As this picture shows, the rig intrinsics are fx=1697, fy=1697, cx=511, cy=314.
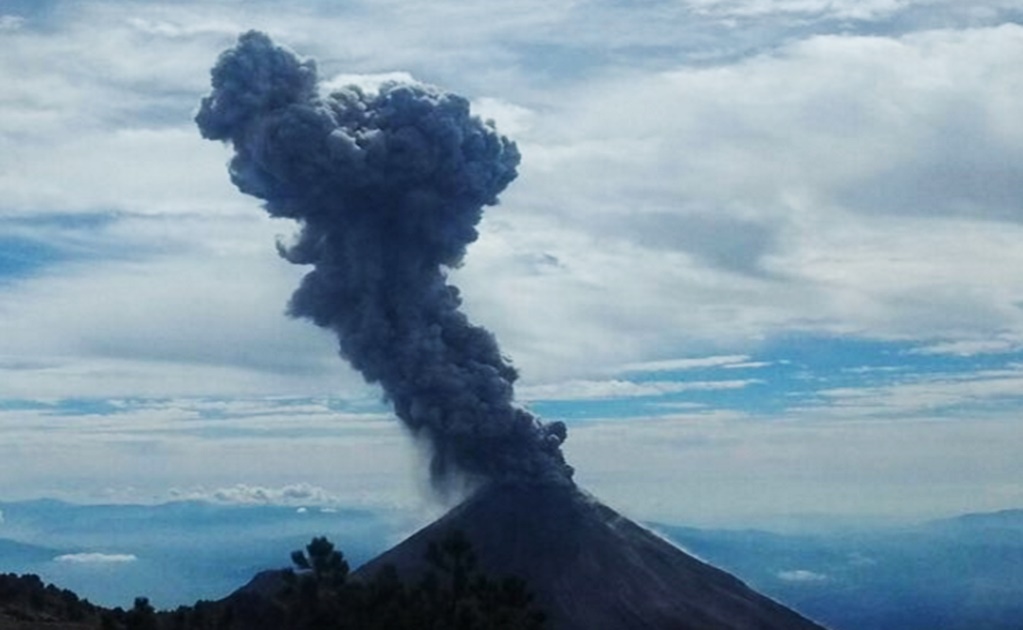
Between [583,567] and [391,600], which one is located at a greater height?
[583,567]

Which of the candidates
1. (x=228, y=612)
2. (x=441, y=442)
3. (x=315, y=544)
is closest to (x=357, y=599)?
(x=315, y=544)

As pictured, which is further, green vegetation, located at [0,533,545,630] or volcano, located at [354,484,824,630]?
volcano, located at [354,484,824,630]

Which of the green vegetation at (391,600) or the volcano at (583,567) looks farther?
the volcano at (583,567)

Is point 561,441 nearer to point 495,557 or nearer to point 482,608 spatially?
point 495,557

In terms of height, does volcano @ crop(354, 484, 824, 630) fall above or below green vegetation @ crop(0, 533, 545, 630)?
above

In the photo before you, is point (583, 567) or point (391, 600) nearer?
point (391, 600)

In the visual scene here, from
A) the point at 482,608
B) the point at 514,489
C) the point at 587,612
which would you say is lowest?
the point at 482,608

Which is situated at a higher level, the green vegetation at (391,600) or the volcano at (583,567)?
the volcano at (583,567)

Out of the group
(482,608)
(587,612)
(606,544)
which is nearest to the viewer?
(482,608)
